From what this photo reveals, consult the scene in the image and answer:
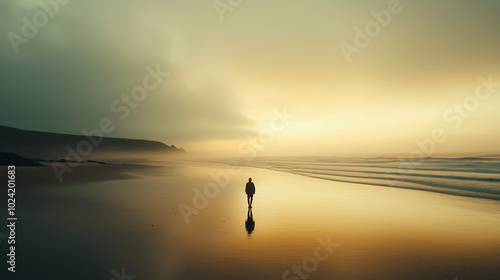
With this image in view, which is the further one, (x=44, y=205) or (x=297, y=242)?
(x=44, y=205)

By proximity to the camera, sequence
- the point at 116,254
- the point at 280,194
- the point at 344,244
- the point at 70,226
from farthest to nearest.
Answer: the point at 280,194 → the point at 70,226 → the point at 344,244 → the point at 116,254

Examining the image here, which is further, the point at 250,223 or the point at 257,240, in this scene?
the point at 250,223

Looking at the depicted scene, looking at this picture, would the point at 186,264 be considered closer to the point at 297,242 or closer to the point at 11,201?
the point at 297,242

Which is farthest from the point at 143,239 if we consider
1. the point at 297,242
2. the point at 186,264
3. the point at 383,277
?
the point at 383,277

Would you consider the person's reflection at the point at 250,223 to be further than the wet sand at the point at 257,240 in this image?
Yes

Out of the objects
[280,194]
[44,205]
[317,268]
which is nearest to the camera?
[317,268]

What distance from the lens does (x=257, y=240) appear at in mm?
11188

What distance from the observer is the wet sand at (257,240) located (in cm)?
834

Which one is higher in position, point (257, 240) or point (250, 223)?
point (250, 223)

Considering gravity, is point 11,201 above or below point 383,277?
above

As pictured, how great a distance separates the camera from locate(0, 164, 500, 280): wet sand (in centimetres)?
834

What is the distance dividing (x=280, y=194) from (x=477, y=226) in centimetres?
1285

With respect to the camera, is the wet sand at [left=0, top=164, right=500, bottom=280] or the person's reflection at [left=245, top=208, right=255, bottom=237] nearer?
the wet sand at [left=0, top=164, right=500, bottom=280]

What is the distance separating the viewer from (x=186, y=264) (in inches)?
341
